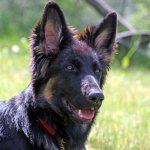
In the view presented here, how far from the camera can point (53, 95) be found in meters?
4.96

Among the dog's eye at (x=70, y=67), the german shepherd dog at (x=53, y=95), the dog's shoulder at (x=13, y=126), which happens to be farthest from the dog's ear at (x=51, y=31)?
the dog's shoulder at (x=13, y=126)

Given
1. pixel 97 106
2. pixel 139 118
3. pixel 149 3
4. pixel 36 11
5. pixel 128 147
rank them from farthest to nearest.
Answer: pixel 36 11 < pixel 149 3 < pixel 139 118 < pixel 128 147 < pixel 97 106

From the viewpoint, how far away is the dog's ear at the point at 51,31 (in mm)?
4959

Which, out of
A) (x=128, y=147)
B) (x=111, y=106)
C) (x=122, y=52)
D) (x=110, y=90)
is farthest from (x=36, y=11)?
(x=128, y=147)

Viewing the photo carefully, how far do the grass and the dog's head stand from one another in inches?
64.4

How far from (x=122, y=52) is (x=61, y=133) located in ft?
29.8

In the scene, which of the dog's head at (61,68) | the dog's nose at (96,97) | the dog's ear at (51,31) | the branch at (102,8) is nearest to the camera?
the dog's nose at (96,97)

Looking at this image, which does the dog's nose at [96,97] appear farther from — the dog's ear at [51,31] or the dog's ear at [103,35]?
the dog's ear at [103,35]

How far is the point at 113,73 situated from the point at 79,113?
297 inches

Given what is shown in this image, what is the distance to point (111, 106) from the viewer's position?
9.43 m

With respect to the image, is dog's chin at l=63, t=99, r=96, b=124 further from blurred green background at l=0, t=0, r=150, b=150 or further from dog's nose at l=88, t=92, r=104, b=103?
blurred green background at l=0, t=0, r=150, b=150

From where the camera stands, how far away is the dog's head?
4.84m

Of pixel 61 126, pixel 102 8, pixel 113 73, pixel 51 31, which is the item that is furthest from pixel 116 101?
pixel 51 31

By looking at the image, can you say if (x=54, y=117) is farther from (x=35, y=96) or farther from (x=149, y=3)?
(x=149, y=3)
